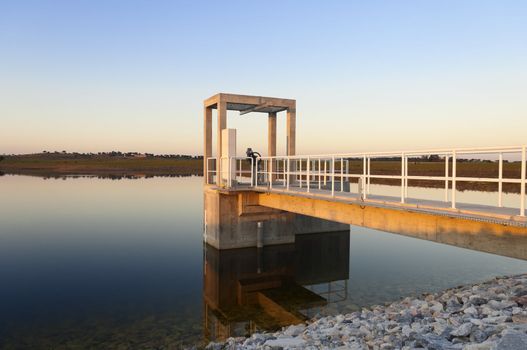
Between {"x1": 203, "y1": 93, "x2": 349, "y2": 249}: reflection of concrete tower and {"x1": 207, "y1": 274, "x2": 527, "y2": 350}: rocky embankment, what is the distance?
8.41m

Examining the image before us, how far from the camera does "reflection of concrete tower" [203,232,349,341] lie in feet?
34.5

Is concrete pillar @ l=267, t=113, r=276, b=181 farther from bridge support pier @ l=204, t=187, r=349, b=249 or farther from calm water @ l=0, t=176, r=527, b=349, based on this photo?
calm water @ l=0, t=176, r=527, b=349

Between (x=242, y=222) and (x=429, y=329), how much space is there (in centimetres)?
1134

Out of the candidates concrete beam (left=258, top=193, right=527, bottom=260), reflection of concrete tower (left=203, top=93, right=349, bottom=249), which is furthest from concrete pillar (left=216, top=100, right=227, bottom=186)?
concrete beam (left=258, top=193, right=527, bottom=260)

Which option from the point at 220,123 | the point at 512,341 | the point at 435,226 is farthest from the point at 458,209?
the point at 220,123

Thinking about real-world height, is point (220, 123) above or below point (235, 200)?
above

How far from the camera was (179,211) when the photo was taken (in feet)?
97.6

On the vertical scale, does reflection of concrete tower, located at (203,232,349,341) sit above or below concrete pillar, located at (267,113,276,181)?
below

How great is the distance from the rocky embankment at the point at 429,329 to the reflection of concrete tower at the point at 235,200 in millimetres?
8412

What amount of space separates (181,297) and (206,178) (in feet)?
24.9

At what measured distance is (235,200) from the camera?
55.0 feet

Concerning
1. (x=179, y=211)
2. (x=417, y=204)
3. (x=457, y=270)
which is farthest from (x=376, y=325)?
(x=179, y=211)

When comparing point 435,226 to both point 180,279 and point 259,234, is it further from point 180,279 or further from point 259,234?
point 259,234

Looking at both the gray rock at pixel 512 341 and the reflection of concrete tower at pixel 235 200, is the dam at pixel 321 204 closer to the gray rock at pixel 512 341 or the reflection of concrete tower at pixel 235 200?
the reflection of concrete tower at pixel 235 200
